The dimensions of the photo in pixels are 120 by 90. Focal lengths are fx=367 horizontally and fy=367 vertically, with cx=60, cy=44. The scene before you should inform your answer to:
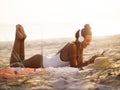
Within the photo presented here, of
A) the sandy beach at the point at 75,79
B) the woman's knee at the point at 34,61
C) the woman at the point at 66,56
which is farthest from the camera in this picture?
the woman's knee at the point at 34,61

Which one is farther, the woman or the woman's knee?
the woman's knee

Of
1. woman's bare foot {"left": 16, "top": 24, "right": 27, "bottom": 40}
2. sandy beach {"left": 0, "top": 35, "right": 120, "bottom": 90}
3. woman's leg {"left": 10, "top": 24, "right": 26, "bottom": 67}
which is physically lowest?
sandy beach {"left": 0, "top": 35, "right": 120, "bottom": 90}

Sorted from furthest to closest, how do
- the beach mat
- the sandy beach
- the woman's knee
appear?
the woman's knee
the beach mat
the sandy beach

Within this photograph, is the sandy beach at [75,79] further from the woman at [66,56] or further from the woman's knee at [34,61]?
the woman's knee at [34,61]

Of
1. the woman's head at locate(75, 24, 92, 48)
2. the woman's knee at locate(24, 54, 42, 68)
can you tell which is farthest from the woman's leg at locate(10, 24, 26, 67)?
the woman's head at locate(75, 24, 92, 48)

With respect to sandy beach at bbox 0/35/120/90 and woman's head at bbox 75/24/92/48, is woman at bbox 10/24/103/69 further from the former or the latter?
sandy beach at bbox 0/35/120/90

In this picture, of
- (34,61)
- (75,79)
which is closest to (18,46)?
(34,61)

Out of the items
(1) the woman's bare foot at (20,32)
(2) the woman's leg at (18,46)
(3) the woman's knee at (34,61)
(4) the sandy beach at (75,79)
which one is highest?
(1) the woman's bare foot at (20,32)

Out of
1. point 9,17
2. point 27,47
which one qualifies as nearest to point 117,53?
point 9,17

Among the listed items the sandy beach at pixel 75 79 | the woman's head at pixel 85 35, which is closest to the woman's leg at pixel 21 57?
the sandy beach at pixel 75 79

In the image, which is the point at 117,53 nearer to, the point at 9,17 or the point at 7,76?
the point at 7,76

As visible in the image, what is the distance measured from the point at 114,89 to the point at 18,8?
8.90 feet

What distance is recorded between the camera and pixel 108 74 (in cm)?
300

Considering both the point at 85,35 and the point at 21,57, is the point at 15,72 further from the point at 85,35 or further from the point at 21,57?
the point at 85,35
